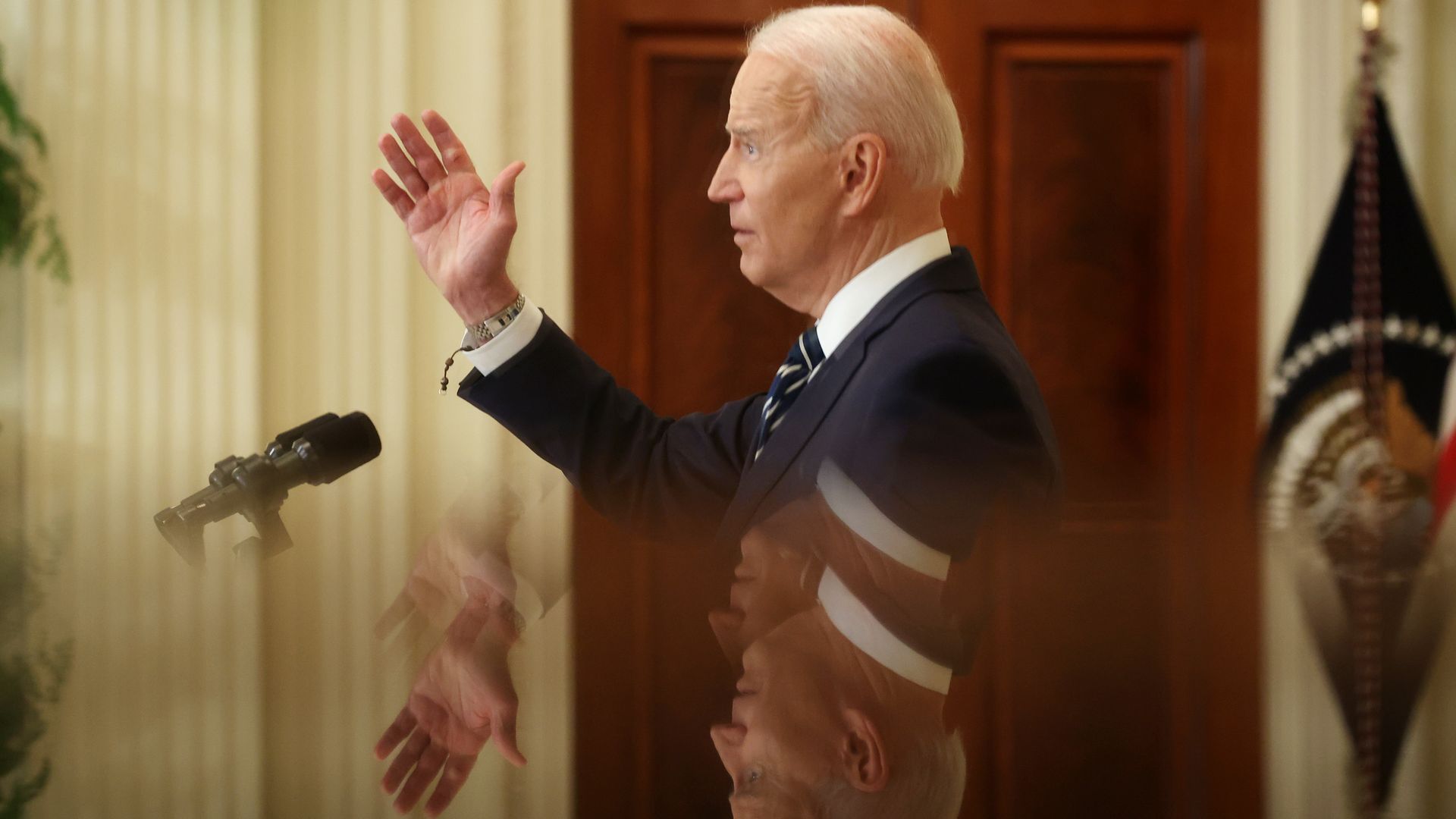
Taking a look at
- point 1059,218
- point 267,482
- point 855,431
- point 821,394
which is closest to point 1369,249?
point 1059,218

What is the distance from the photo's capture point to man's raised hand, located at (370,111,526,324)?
120 cm

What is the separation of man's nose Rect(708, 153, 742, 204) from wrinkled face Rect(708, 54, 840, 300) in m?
0.01

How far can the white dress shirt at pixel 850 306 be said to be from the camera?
1206mm

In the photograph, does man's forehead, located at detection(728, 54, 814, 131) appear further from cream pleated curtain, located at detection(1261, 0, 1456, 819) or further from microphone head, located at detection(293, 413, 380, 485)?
cream pleated curtain, located at detection(1261, 0, 1456, 819)

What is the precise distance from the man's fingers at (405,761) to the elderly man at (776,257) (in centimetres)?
85

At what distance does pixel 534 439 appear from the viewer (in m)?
1.29

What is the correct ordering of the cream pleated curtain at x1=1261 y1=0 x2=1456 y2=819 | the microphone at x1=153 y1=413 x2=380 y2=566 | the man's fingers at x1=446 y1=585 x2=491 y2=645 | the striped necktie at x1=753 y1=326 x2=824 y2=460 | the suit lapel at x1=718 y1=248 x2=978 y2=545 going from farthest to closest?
the cream pleated curtain at x1=1261 y1=0 x2=1456 y2=819, the striped necktie at x1=753 y1=326 x2=824 y2=460, the suit lapel at x1=718 y1=248 x2=978 y2=545, the microphone at x1=153 y1=413 x2=380 y2=566, the man's fingers at x1=446 y1=585 x2=491 y2=645

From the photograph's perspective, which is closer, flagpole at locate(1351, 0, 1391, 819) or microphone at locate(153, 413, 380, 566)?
microphone at locate(153, 413, 380, 566)

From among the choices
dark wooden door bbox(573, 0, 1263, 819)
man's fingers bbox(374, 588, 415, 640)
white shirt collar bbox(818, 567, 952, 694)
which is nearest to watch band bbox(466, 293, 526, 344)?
man's fingers bbox(374, 588, 415, 640)

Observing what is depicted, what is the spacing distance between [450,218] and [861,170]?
440 millimetres

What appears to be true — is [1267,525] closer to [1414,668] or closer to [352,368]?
[1414,668]

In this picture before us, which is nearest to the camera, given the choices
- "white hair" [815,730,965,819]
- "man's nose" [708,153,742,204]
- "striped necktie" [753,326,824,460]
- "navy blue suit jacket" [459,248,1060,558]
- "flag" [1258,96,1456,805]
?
"white hair" [815,730,965,819]

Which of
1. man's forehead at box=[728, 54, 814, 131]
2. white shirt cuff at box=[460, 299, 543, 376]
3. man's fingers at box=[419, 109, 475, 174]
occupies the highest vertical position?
man's forehead at box=[728, 54, 814, 131]

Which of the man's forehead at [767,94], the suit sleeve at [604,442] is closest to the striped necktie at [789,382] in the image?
the suit sleeve at [604,442]
